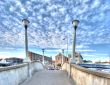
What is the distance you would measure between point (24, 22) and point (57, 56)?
7723 cm

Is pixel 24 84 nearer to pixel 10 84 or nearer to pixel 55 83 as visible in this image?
pixel 55 83

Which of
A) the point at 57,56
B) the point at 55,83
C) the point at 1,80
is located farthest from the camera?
the point at 57,56

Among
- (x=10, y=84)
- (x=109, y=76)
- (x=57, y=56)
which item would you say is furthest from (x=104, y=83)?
(x=57, y=56)

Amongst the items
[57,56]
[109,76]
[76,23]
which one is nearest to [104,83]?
[109,76]

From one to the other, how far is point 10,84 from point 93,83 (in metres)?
4.51

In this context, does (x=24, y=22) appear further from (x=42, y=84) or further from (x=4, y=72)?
(x=4, y=72)

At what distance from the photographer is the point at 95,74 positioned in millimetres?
6598

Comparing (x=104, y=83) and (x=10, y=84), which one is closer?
(x=104, y=83)

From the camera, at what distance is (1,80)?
8.11m

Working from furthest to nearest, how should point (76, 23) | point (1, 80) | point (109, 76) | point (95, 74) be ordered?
1. point (76, 23)
2. point (1, 80)
3. point (95, 74)
4. point (109, 76)

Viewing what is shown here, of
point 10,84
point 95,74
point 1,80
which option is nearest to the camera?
point 95,74

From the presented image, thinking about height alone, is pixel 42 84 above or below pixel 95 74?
below

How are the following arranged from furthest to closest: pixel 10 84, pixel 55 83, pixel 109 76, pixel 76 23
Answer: pixel 76 23
pixel 55 83
pixel 10 84
pixel 109 76

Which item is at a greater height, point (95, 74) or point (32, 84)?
point (95, 74)
